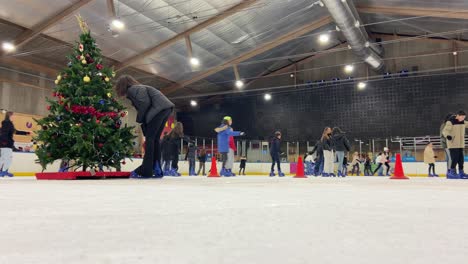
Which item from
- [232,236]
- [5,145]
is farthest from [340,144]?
[232,236]

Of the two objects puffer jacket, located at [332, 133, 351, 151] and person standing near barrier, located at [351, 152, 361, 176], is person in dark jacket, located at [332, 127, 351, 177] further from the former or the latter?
person standing near barrier, located at [351, 152, 361, 176]

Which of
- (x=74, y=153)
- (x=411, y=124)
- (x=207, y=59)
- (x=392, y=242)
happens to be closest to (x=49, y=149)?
(x=74, y=153)

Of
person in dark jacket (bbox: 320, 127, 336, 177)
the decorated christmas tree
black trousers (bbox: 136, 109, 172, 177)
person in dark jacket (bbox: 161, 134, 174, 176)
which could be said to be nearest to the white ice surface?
black trousers (bbox: 136, 109, 172, 177)

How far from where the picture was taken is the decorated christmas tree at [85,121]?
4.55 meters

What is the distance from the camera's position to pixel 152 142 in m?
4.20

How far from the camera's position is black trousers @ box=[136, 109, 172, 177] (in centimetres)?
420

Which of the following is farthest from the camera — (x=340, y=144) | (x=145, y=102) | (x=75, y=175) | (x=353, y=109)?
(x=353, y=109)

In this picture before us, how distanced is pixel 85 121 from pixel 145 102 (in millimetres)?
1062

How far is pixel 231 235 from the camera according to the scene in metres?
0.82

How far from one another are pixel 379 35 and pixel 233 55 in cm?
776

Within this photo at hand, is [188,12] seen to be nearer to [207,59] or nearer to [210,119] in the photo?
[207,59]

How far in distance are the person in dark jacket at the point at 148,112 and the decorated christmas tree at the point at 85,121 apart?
64 cm

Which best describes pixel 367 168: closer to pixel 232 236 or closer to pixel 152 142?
pixel 152 142

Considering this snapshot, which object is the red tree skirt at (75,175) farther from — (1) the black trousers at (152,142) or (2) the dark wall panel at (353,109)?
(2) the dark wall panel at (353,109)
